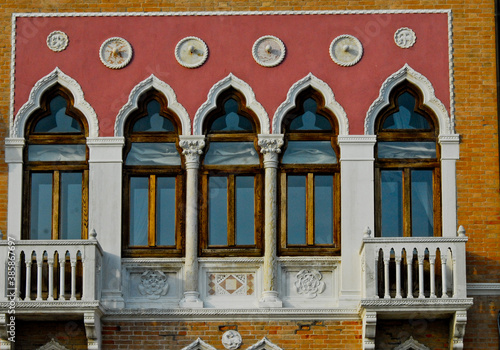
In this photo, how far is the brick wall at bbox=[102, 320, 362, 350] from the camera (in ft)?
78.6

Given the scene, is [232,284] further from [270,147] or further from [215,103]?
[215,103]

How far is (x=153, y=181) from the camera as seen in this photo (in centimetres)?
2480

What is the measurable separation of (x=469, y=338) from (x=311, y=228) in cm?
294

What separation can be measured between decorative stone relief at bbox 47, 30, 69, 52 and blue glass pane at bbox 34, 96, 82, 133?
0.83 metres

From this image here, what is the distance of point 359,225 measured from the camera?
24.4 m

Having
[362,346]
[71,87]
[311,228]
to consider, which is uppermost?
[71,87]

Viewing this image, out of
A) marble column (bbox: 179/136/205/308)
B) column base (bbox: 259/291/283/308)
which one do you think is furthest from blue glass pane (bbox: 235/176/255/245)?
column base (bbox: 259/291/283/308)

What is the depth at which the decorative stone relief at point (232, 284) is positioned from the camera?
957 inches

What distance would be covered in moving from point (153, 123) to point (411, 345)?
5.35m

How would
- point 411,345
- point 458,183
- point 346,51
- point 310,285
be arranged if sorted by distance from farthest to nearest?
1. point 346,51
2. point 458,183
3. point 310,285
4. point 411,345

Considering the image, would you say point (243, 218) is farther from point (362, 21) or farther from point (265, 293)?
point (362, 21)

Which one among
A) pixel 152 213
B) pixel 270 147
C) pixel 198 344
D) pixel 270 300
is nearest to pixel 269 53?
pixel 270 147

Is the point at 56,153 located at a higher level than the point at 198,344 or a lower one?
higher

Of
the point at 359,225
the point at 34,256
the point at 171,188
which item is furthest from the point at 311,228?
the point at 34,256
